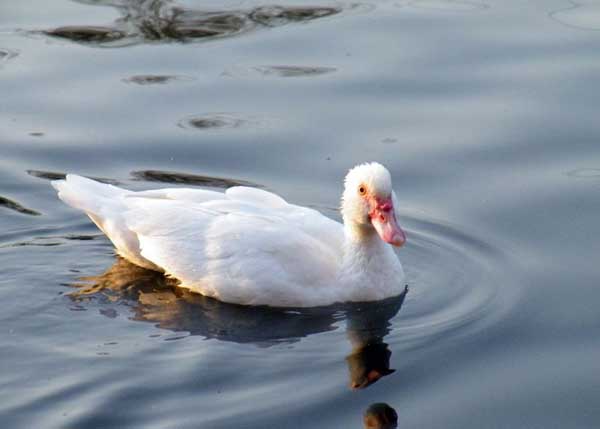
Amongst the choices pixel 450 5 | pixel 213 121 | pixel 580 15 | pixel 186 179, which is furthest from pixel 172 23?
pixel 580 15

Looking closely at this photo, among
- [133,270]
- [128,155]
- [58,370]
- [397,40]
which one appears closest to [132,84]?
[128,155]

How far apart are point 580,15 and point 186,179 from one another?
17.4 feet

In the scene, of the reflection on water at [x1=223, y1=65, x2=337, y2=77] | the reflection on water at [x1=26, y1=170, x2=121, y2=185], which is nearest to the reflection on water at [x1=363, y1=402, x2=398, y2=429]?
the reflection on water at [x1=26, y1=170, x2=121, y2=185]

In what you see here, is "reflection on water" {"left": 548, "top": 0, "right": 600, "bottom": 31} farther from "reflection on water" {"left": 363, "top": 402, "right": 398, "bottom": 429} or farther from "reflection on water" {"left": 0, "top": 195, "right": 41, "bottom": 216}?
"reflection on water" {"left": 363, "top": 402, "right": 398, "bottom": 429}

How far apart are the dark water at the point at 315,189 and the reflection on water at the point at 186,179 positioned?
27 millimetres

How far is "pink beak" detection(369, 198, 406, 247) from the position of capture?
1024 centimetres

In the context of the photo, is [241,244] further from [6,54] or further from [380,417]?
[6,54]

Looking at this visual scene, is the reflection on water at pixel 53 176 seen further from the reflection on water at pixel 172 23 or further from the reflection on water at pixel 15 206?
the reflection on water at pixel 172 23

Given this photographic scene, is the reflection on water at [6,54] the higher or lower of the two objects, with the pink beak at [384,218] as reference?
lower

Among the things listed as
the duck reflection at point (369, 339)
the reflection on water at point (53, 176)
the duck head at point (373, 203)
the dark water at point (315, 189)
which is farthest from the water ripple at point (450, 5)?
the duck reflection at point (369, 339)

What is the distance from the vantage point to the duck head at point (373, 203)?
10.3m

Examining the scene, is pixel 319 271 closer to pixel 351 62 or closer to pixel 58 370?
pixel 58 370

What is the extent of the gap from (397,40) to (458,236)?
14.2 feet

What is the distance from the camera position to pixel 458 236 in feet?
36.9
